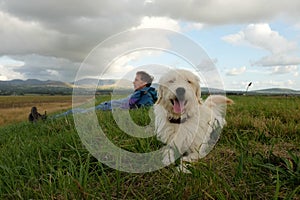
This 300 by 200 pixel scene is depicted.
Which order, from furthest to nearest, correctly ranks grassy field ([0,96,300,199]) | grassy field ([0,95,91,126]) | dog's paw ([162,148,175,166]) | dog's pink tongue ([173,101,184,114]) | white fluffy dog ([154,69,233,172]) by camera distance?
grassy field ([0,95,91,126]) → dog's pink tongue ([173,101,184,114]) → white fluffy dog ([154,69,233,172]) → dog's paw ([162,148,175,166]) → grassy field ([0,96,300,199])

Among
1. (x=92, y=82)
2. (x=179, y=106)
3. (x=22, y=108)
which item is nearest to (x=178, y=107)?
(x=179, y=106)

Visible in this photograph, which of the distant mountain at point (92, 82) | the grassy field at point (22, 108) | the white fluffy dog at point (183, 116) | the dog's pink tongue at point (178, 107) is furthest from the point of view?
the grassy field at point (22, 108)

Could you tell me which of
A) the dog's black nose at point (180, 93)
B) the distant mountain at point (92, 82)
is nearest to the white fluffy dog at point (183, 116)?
the dog's black nose at point (180, 93)

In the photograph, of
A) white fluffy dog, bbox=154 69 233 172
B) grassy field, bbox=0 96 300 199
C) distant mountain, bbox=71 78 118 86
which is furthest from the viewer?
white fluffy dog, bbox=154 69 233 172

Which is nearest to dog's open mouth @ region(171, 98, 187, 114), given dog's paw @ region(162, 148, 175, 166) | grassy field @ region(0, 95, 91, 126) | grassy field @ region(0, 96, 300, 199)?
grassy field @ region(0, 96, 300, 199)

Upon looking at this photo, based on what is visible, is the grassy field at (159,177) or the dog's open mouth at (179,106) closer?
the grassy field at (159,177)

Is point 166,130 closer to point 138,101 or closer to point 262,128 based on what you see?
point 262,128

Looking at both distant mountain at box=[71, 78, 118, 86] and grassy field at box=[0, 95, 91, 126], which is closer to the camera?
distant mountain at box=[71, 78, 118, 86]

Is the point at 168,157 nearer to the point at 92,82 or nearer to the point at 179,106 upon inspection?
the point at 179,106

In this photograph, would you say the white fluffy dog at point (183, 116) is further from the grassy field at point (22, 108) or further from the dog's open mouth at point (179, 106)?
the grassy field at point (22, 108)

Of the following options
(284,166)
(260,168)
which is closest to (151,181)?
(260,168)

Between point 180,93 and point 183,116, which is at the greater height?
point 180,93

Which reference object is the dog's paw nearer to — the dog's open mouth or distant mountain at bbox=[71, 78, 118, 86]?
→ the dog's open mouth

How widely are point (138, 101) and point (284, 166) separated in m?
5.98
